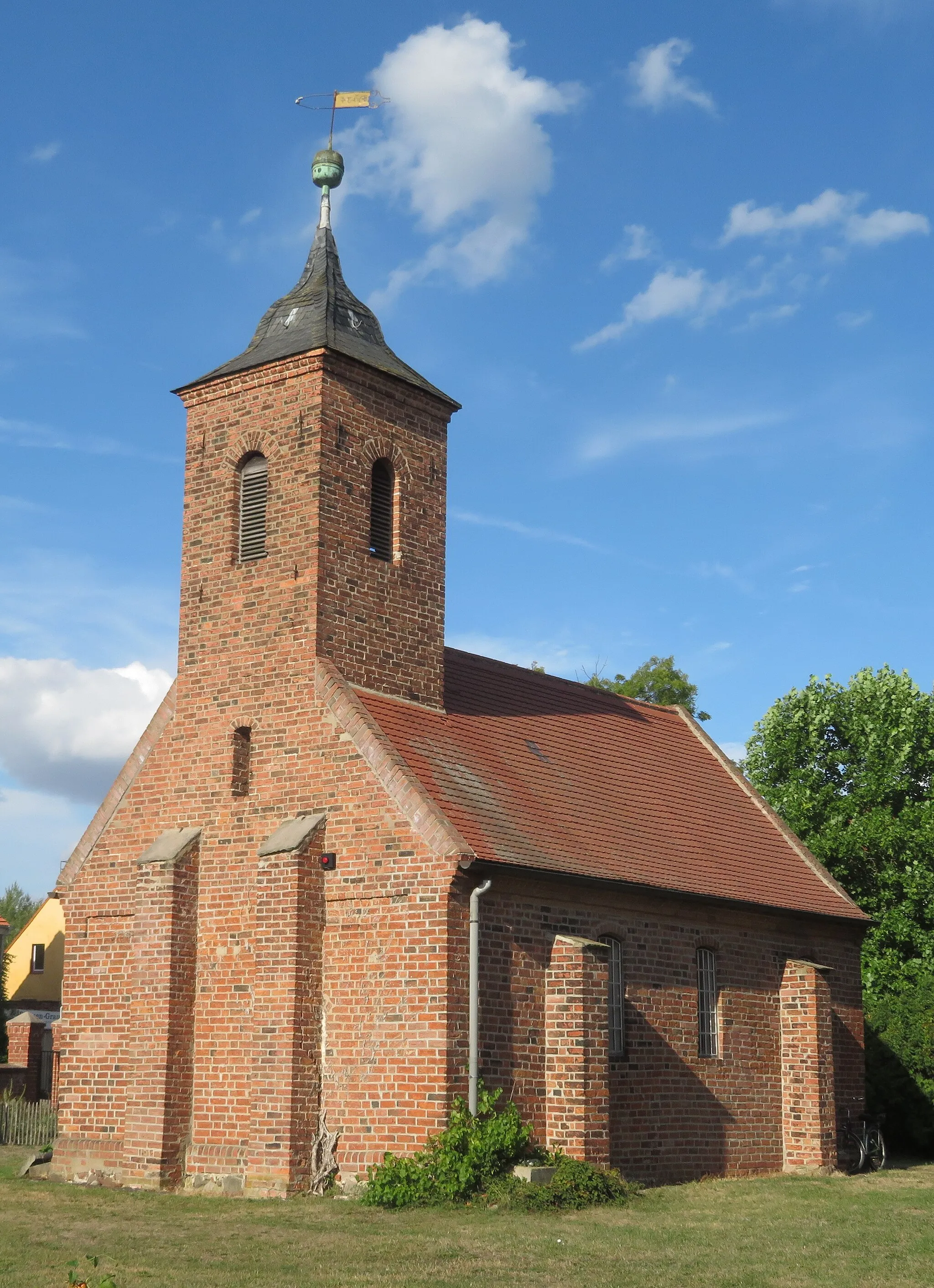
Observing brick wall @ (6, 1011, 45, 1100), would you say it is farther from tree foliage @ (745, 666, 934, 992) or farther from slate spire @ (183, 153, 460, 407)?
tree foliage @ (745, 666, 934, 992)

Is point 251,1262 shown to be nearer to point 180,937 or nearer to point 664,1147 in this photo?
point 180,937

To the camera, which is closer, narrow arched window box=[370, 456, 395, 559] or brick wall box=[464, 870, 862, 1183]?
brick wall box=[464, 870, 862, 1183]

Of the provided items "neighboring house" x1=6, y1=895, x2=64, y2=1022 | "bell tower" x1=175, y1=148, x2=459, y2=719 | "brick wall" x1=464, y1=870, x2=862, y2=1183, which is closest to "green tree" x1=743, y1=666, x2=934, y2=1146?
"brick wall" x1=464, y1=870, x2=862, y2=1183

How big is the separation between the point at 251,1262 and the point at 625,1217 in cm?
481

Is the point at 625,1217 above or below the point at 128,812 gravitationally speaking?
below

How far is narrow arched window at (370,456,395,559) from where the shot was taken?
2009 centimetres

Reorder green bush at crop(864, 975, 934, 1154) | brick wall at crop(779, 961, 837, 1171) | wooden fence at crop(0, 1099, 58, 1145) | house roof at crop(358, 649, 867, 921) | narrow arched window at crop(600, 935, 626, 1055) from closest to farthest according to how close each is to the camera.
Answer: house roof at crop(358, 649, 867, 921) → narrow arched window at crop(600, 935, 626, 1055) → brick wall at crop(779, 961, 837, 1171) → wooden fence at crop(0, 1099, 58, 1145) → green bush at crop(864, 975, 934, 1154)

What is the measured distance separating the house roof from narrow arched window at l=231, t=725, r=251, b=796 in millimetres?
1725

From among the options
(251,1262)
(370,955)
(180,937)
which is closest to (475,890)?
(370,955)

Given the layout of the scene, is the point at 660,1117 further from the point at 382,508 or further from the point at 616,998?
the point at 382,508

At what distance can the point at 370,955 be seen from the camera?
17.0 meters

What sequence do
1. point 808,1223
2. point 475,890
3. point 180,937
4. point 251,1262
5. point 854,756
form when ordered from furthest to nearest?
1. point 854,756
2. point 180,937
3. point 475,890
4. point 808,1223
5. point 251,1262

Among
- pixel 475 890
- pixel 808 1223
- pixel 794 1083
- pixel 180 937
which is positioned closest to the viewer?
pixel 808 1223

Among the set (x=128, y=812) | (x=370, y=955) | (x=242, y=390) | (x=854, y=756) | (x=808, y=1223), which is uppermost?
(x=242, y=390)
